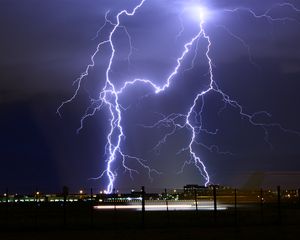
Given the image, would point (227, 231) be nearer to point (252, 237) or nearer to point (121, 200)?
point (252, 237)

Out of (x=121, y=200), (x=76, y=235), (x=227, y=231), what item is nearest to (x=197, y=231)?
(x=227, y=231)

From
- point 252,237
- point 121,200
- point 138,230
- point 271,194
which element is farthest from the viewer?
point 271,194

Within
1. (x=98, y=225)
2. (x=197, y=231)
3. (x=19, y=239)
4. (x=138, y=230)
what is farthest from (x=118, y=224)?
(x=19, y=239)

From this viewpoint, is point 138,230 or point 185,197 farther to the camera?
point 185,197

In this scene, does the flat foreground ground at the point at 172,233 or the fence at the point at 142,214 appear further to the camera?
the fence at the point at 142,214

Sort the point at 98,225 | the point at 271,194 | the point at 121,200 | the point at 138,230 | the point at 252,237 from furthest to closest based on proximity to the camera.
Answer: the point at 271,194
the point at 121,200
the point at 98,225
the point at 138,230
the point at 252,237

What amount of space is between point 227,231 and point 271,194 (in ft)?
167

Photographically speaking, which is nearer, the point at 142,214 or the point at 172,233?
the point at 172,233

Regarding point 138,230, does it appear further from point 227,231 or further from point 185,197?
point 185,197

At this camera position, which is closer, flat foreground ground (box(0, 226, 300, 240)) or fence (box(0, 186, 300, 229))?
flat foreground ground (box(0, 226, 300, 240))

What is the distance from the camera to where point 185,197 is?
233 ft

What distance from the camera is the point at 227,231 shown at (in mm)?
20828

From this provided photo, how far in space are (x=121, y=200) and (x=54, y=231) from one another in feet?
127

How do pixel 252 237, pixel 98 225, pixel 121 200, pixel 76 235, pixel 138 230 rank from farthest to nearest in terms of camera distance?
pixel 121 200, pixel 98 225, pixel 138 230, pixel 76 235, pixel 252 237
